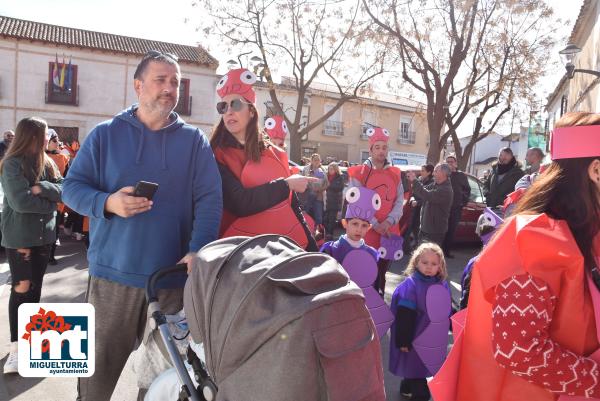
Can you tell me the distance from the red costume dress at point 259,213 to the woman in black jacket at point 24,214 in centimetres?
193

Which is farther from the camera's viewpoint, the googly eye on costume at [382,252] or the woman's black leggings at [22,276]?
the googly eye on costume at [382,252]

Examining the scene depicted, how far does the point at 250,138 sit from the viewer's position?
8.89 feet

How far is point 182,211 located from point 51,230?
2.14 meters

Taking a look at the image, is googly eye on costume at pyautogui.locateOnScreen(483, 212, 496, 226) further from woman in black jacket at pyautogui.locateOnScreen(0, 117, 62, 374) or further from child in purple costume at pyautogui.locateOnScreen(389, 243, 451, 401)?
woman in black jacket at pyautogui.locateOnScreen(0, 117, 62, 374)

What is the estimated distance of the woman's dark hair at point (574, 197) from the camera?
5.08ft

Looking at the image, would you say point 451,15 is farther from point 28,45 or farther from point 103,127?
point 28,45

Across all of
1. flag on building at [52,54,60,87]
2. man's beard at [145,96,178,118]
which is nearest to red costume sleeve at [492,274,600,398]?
man's beard at [145,96,178,118]

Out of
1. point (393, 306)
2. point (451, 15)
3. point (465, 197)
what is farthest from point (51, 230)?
point (451, 15)

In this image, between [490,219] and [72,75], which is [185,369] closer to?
[490,219]

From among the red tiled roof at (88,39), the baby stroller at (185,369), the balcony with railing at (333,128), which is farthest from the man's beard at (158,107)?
the balcony with railing at (333,128)

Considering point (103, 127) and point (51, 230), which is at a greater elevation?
point (103, 127)

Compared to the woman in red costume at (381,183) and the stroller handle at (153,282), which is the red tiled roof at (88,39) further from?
the stroller handle at (153,282)

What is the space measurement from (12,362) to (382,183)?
11.9ft

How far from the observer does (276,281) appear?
1481 mm
